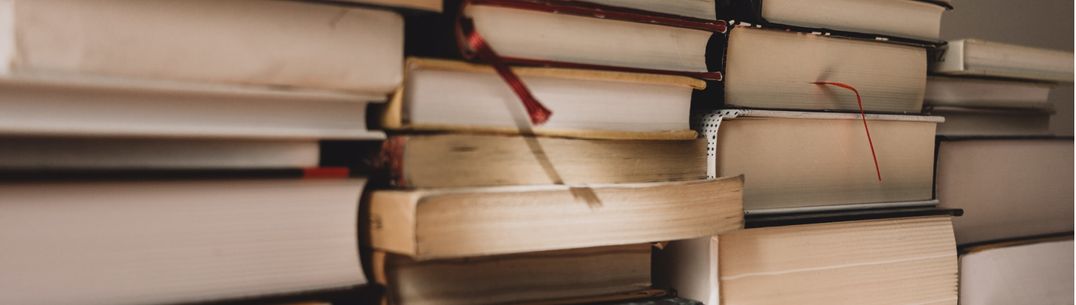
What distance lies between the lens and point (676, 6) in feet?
1.86

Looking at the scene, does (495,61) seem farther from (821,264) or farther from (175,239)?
(821,264)

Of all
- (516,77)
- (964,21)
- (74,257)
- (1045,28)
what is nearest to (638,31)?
(516,77)

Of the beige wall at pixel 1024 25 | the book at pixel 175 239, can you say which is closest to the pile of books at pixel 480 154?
the book at pixel 175 239

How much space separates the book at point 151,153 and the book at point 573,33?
0.36ft

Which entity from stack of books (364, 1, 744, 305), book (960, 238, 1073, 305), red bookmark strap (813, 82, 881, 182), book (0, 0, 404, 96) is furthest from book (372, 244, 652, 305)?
book (960, 238, 1073, 305)

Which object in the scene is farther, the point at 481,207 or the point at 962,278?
the point at 962,278

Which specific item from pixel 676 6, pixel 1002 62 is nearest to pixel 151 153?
pixel 676 6

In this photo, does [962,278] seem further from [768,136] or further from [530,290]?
[530,290]

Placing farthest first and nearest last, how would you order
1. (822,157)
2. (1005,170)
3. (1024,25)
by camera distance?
(1024,25), (1005,170), (822,157)

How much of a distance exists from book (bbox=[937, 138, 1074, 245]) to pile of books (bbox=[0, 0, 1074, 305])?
0.05ft

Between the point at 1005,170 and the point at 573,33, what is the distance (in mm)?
477

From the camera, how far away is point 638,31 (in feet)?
1.81

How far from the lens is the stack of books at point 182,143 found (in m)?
0.40

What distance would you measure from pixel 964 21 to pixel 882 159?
1.29ft
